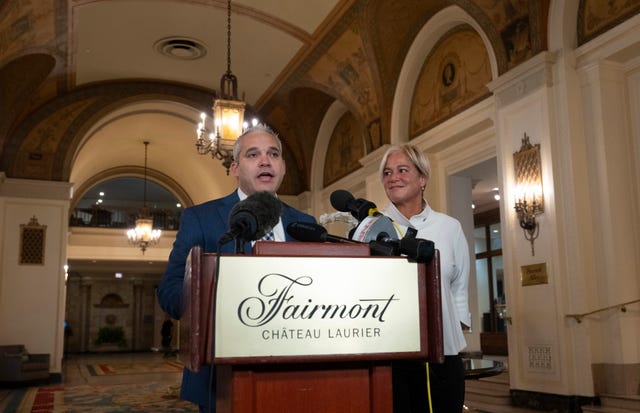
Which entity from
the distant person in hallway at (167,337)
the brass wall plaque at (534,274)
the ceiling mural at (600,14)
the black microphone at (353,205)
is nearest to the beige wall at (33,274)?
→ the brass wall plaque at (534,274)

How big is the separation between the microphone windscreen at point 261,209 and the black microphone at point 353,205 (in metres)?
0.48

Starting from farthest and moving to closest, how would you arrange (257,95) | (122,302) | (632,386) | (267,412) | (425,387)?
(122,302), (257,95), (632,386), (425,387), (267,412)

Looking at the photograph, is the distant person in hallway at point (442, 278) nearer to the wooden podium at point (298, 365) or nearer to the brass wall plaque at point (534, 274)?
the wooden podium at point (298, 365)

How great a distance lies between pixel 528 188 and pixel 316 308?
237 inches

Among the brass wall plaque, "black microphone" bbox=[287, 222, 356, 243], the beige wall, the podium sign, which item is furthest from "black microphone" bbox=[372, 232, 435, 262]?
the beige wall

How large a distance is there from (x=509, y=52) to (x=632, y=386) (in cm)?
377

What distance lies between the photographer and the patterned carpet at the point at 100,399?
26.0 feet

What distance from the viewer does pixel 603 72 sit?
640 centimetres

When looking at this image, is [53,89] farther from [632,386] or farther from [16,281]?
[632,386]

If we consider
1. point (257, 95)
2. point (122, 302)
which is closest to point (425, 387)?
point (257, 95)

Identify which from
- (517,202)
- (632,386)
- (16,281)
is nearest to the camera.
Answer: (632,386)

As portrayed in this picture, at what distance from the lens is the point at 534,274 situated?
667 centimetres

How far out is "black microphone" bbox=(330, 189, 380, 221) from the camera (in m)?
1.86

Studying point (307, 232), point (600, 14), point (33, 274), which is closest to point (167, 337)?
point (33, 274)
